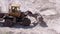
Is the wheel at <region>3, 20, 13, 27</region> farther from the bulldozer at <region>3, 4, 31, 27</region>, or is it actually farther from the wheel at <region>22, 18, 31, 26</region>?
the wheel at <region>22, 18, 31, 26</region>

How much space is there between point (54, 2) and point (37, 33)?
1.83 metres

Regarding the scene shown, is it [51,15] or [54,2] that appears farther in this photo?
[54,2]

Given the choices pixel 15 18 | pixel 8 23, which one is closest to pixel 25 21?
pixel 15 18

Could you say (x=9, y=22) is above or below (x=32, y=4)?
below

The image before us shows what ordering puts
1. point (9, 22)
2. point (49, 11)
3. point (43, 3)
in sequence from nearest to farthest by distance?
point (9, 22) → point (49, 11) → point (43, 3)

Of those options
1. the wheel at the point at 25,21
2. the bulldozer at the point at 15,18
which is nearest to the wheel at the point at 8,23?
the bulldozer at the point at 15,18

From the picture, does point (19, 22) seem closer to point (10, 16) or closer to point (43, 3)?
point (10, 16)

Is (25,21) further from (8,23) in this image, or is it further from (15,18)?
(8,23)

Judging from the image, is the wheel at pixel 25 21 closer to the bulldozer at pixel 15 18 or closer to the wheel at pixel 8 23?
the bulldozer at pixel 15 18

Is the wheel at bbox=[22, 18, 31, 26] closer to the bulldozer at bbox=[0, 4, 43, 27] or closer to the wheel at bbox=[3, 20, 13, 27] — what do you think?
the bulldozer at bbox=[0, 4, 43, 27]

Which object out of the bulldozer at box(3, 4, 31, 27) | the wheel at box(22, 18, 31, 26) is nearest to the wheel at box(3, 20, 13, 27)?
the bulldozer at box(3, 4, 31, 27)

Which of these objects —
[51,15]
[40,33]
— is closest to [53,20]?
[51,15]

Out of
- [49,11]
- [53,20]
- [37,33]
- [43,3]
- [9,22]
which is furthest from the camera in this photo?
[43,3]

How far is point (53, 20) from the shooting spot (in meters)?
5.17
